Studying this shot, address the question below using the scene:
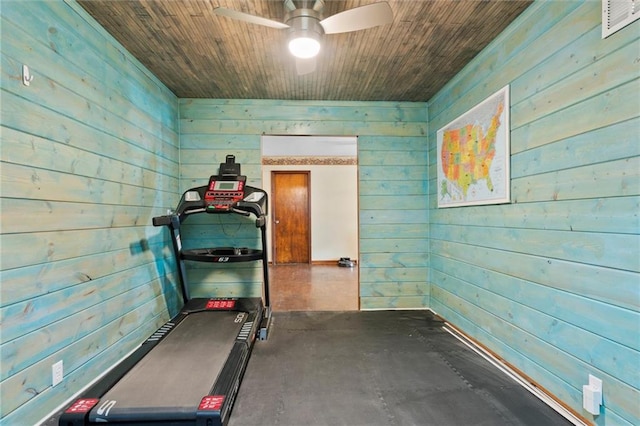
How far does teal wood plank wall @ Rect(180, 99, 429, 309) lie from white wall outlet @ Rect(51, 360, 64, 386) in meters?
1.79

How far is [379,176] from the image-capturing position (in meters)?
3.50

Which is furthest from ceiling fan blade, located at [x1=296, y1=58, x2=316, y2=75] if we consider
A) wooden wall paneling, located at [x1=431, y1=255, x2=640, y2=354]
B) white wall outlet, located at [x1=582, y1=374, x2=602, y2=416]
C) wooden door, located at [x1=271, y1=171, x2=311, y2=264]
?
wooden door, located at [x1=271, y1=171, x2=311, y2=264]

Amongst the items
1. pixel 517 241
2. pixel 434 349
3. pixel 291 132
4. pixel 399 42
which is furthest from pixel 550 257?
pixel 291 132

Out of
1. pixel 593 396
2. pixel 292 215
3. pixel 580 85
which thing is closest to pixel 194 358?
pixel 593 396

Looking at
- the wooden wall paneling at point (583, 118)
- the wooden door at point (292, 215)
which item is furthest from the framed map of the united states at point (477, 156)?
the wooden door at point (292, 215)

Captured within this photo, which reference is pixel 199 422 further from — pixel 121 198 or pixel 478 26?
pixel 478 26

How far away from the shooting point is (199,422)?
1.46 meters

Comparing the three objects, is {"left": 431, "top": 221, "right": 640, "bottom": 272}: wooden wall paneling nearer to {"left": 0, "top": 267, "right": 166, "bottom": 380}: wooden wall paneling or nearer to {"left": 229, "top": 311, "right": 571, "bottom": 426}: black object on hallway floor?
{"left": 229, "top": 311, "right": 571, "bottom": 426}: black object on hallway floor

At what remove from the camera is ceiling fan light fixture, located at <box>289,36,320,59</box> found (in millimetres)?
1799

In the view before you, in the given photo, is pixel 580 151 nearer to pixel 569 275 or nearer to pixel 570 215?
pixel 570 215

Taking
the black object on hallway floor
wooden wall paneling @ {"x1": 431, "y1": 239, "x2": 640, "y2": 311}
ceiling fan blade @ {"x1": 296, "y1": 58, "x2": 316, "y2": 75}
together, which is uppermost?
ceiling fan blade @ {"x1": 296, "y1": 58, "x2": 316, "y2": 75}

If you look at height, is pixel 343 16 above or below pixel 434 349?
above

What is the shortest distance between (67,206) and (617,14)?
2978 millimetres

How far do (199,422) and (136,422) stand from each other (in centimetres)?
31
